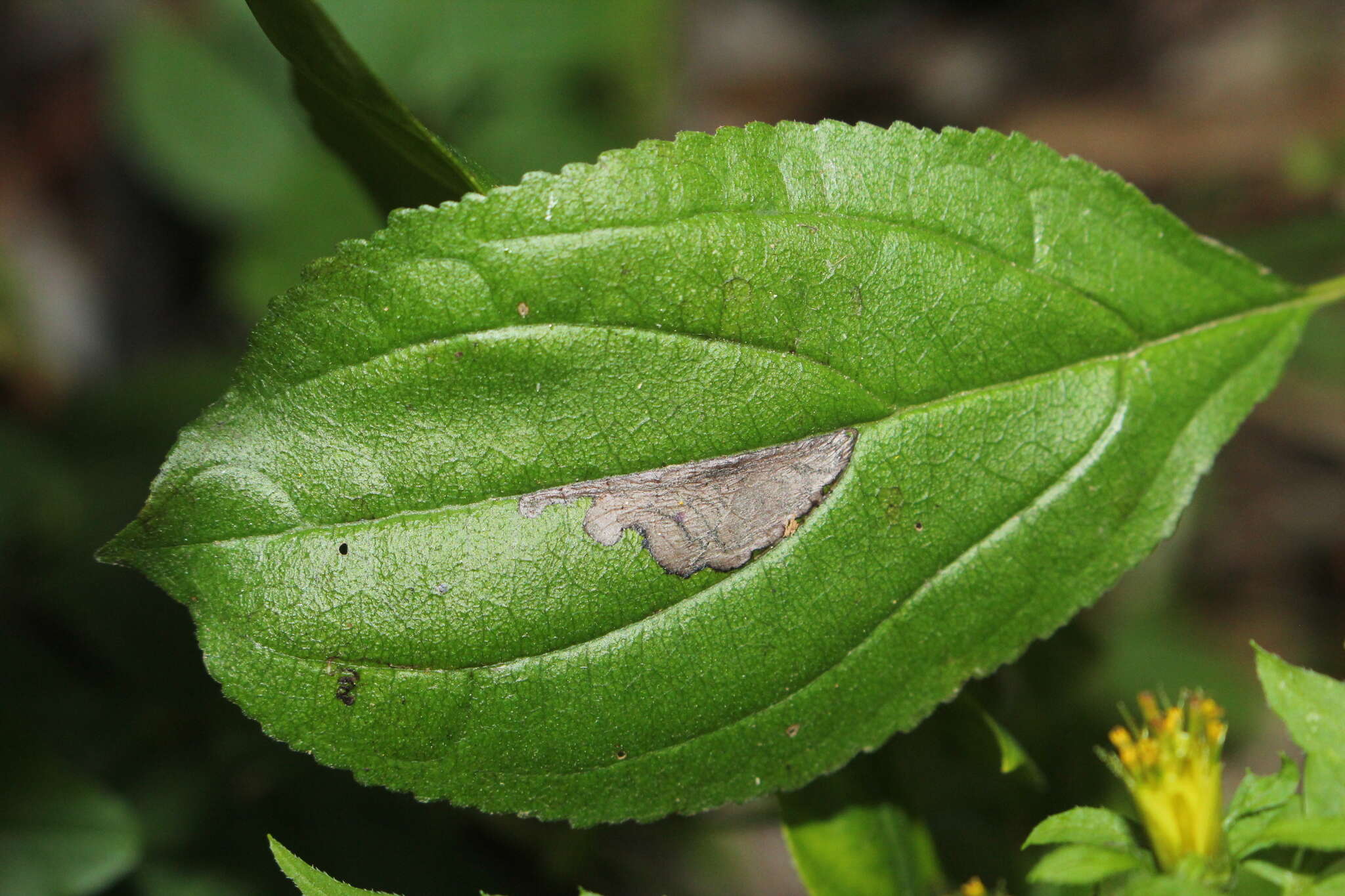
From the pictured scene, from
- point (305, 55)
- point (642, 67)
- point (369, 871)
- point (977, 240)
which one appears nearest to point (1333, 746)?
point (977, 240)

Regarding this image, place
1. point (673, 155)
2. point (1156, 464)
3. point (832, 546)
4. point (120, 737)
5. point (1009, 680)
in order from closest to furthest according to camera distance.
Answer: point (673, 155) < point (832, 546) < point (1156, 464) < point (1009, 680) < point (120, 737)

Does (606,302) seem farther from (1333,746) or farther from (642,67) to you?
(642,67)

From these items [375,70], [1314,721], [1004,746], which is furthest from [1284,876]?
[375,70]

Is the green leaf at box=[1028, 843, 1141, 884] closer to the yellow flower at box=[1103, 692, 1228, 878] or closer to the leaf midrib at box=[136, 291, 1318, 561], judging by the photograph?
the yellow flower at box=[1103, 692, 1228, 878]

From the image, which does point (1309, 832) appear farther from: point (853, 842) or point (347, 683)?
point (347, 683)

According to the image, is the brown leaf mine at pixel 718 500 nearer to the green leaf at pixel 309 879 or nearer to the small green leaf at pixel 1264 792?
the green leaf at pixel 309 879
